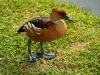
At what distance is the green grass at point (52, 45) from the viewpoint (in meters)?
3.78

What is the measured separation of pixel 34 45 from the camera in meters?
4.18

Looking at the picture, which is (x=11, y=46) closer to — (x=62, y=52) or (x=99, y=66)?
(x=62, y=52)

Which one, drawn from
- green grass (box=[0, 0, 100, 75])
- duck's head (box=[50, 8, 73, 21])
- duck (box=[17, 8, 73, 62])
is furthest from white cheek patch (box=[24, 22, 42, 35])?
green grass (box=[0, 0, 100, 75])

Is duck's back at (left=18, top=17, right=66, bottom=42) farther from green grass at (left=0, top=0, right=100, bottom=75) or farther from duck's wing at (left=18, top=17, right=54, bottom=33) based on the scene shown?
green grass at (left=0, top=0, right=100, bottom=75)

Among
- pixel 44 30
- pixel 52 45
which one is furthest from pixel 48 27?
pixel 52 45

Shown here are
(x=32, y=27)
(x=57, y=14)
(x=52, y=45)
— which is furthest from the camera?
(x=52, y=45)

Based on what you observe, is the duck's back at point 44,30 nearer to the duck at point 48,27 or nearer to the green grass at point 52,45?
the duck at point 48,27

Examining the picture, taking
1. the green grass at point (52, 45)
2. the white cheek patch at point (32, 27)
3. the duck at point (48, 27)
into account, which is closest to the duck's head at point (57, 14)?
the duck at point (48, 27)

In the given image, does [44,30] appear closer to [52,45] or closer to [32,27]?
[32,27]

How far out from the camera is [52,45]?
13.8 ft

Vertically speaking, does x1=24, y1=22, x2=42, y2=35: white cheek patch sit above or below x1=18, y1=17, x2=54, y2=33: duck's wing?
below

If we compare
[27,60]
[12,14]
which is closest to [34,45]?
[27,60]

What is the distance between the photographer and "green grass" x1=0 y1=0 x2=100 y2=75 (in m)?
3.78

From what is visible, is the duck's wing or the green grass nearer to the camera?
the duck's wing
